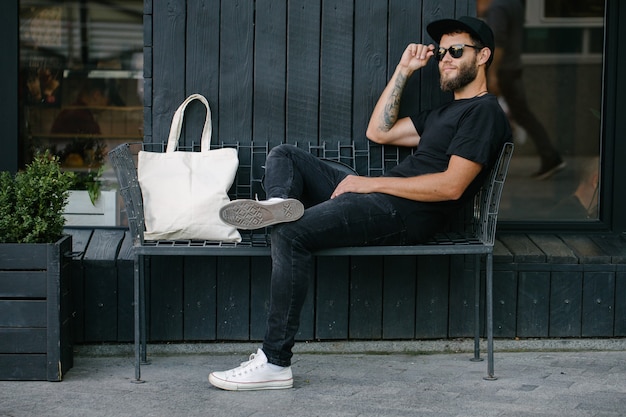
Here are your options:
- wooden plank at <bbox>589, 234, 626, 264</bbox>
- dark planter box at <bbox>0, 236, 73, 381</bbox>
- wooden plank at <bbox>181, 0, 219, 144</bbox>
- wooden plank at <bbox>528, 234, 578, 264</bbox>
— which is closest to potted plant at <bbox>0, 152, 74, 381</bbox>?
dark planter box at <bbox>0, 236, 73, 381</bbox>

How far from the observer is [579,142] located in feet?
19.9

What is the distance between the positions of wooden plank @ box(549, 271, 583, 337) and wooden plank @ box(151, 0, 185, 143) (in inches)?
81.0

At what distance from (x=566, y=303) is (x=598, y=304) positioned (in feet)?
0.53

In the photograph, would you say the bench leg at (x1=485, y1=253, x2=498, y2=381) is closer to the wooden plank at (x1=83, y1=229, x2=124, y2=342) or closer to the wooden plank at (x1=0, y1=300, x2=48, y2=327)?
the wooden plank at (x1=83, y1=229, x2=124, y2=342)

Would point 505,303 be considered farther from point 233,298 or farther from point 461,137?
point 233,298

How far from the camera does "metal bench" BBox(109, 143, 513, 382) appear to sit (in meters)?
4.63

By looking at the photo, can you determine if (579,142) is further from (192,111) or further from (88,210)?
(88,210)

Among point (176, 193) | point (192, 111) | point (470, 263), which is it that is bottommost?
point (470, 263)

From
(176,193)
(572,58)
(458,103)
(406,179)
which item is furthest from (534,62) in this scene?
(176,193)

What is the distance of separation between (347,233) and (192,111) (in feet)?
3.74

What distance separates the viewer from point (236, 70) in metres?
5.23

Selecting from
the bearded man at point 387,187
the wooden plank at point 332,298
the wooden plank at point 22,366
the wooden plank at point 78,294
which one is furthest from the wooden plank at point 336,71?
the wooden plank at point 22,366

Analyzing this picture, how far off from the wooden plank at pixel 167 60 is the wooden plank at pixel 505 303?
70.5 inches

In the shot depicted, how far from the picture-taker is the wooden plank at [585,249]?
17.4 ft
